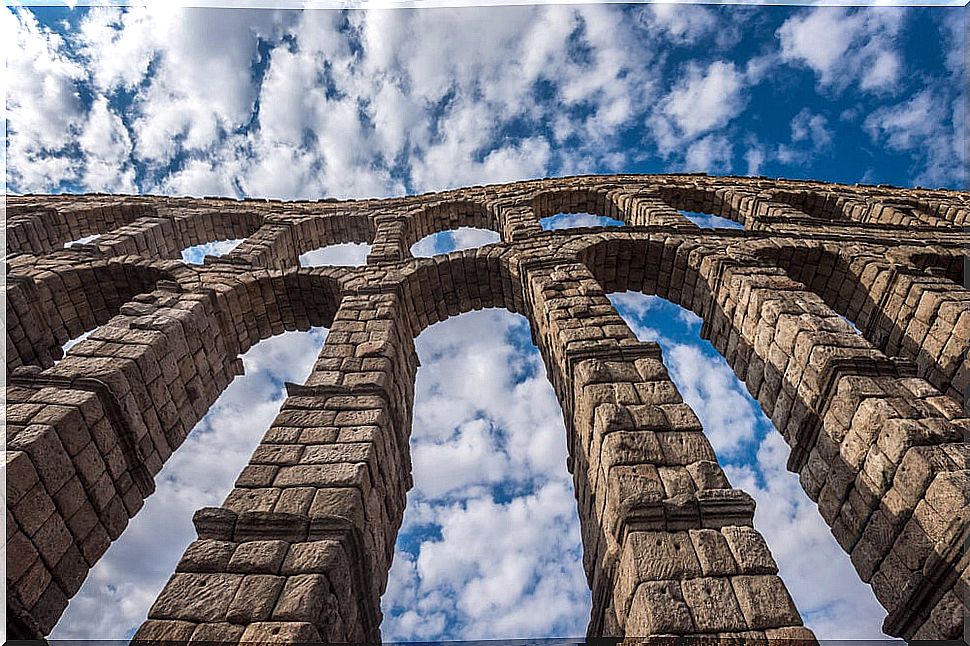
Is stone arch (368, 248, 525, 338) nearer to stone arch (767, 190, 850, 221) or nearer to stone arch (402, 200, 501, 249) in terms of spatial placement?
stone arch (402, 200, 501, 249)

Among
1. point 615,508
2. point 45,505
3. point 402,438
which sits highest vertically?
point 615,508

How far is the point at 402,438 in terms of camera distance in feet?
25.6

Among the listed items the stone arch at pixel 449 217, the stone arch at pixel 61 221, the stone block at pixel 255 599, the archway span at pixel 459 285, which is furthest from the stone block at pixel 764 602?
the stone arch at pixel 61 221

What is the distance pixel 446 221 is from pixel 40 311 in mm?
10001

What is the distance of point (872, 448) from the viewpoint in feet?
20.2

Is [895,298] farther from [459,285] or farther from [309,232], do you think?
[309,232]

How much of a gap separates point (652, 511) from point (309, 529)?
3148 millimetres

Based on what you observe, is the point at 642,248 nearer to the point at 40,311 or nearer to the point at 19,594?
the point at 19,594

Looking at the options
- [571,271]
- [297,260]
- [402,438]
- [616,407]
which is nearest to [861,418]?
[616,407]

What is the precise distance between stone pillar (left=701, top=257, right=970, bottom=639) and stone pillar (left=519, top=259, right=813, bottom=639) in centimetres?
196

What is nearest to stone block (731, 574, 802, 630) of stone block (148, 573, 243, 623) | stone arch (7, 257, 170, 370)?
stone block (148, 573, 243, 623)

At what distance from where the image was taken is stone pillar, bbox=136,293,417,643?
4203 mm

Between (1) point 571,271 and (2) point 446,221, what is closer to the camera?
(1) point 571,271

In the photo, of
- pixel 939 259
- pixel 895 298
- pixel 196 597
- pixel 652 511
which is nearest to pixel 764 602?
pixel 652 511
